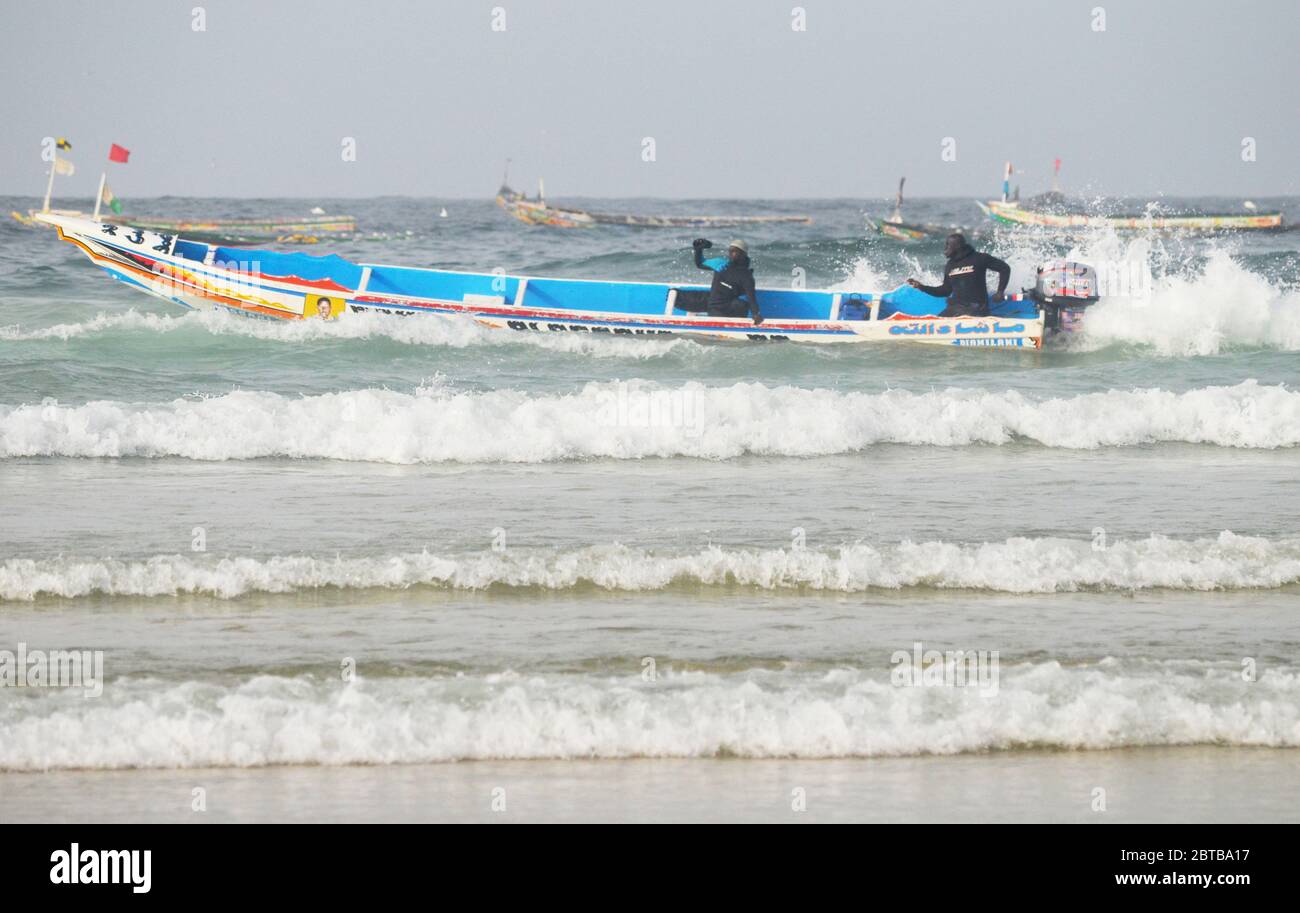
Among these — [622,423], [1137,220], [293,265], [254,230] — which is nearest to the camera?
[622,423]

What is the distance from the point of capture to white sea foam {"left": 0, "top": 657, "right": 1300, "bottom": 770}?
18.6ft

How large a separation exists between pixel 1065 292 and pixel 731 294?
4379 mm

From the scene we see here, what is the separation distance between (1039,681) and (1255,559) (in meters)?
2.83

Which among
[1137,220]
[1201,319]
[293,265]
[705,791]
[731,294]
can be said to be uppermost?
→ [1137,220]

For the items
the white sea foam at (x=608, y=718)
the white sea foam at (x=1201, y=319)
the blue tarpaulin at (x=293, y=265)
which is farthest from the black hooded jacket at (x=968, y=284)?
the white sea foam at (x=608, y=718)

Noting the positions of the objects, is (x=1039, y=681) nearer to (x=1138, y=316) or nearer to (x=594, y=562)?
(x=594, y=562)

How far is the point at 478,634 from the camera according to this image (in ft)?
23.3

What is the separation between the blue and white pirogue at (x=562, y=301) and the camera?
1908 centimetres

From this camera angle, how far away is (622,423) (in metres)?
12.6

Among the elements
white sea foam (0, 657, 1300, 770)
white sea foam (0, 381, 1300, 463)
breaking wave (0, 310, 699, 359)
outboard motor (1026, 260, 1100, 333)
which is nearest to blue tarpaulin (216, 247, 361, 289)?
breaking wave (0, 310, 699, 359)

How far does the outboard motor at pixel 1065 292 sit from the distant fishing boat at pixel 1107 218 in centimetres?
3330

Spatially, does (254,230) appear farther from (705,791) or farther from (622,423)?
(705,791)

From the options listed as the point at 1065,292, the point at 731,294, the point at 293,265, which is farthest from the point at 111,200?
the point at 1065,292

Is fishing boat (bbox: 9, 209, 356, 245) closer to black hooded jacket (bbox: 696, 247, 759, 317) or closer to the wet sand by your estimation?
black hooded jacket (bbox: 696, 247, 759, 317)
